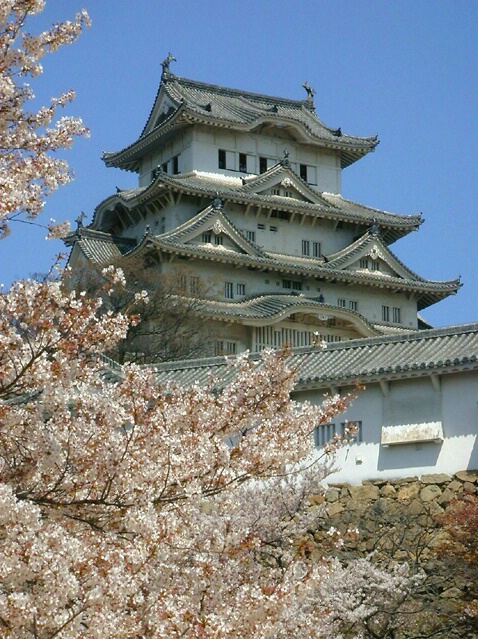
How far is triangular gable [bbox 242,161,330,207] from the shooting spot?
43.6 meters

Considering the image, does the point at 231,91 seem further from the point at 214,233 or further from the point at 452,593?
the point at 452,593

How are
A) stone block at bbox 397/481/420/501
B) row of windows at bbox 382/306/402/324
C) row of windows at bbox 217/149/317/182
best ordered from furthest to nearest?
row of windows at bbox 217/149/317/182 < row of windows at bbox 382/306/402/324 < stone block at bbox 397/481/420/501

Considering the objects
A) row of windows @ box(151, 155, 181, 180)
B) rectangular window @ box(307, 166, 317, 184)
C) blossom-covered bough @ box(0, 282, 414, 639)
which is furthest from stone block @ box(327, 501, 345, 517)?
rectangular window @ box(307, 166, 317, 184)

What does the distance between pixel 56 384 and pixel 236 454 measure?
1.42 m

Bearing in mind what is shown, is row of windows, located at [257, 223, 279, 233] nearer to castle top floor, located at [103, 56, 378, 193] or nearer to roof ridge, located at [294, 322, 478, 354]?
castle top floor, located at [103, 56, 378, 193]

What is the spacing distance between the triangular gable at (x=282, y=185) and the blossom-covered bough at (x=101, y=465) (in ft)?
115

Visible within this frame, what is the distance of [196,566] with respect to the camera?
27.9 feet

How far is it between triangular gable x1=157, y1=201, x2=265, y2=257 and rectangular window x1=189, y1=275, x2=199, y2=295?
1.69 meters

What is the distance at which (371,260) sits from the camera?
145 feet

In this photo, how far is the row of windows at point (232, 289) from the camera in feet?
134

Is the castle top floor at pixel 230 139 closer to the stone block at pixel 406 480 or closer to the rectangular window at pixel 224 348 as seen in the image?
the rectangular window at pixel 224 348

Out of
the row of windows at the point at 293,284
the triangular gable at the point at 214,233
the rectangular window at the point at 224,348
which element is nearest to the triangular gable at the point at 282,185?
the triangular gable at the point at 214,233

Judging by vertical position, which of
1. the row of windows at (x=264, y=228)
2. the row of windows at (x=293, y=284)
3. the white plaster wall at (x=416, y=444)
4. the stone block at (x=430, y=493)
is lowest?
the stone block at (x=430, y=493)

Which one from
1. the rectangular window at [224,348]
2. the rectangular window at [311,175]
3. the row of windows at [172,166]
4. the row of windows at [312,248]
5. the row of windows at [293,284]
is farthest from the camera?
the rectangular window at [311,175]
